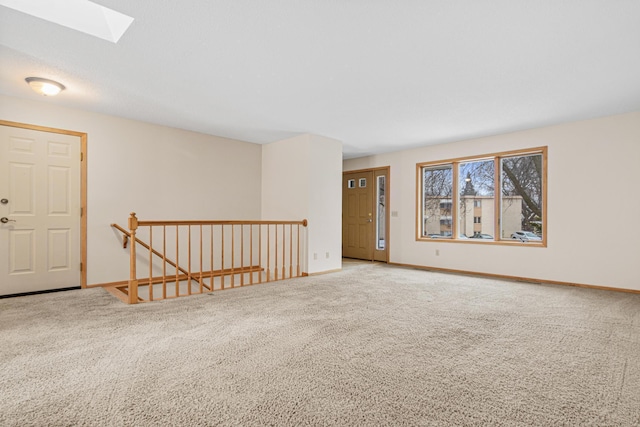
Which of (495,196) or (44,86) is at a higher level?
(44,86)

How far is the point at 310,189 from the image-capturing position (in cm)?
530

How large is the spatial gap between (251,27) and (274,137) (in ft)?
10.7

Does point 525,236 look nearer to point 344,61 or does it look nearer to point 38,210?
point 344,61

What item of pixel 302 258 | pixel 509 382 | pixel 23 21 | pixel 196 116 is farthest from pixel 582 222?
pixel 23 21

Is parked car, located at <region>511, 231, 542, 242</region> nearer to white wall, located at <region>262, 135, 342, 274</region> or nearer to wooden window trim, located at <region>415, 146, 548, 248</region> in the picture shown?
wooden window trim, located at <region>415, 146, 548, 248</region>

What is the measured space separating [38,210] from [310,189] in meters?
3.62

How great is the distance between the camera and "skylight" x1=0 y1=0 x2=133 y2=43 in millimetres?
2215

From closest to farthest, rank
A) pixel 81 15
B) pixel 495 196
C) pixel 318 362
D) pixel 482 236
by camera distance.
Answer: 1. pixel 318 362
2. pixel 81 15
3. pixel 495 196
4. pixel 482 236

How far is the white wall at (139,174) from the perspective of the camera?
423cm

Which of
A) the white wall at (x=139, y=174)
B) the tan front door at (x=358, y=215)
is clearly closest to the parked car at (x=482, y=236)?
the tan front door at (x=358, y=215)

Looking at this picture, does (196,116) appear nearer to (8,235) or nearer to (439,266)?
(8,235)

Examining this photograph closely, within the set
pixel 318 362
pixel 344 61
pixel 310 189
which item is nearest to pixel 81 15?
pixel 344 61

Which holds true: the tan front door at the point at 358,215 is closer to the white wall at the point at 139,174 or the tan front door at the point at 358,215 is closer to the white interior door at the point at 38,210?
the white wall at the point at 139,174

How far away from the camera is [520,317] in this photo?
10.2 feet
